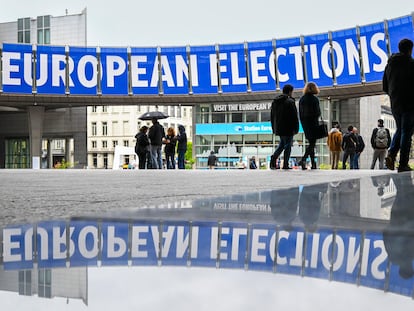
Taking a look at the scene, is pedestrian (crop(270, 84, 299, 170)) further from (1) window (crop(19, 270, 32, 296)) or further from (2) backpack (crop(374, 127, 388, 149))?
(1) window (crop(19, 270, 32, 296))

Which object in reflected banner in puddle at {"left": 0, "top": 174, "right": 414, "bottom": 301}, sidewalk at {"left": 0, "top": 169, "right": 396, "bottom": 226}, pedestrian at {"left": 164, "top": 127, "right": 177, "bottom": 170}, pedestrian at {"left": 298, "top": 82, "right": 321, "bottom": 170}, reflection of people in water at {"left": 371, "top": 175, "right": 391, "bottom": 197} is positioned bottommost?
sidewalk at {"left": 0, "top": 169, "right": 396, "bottom": 226}

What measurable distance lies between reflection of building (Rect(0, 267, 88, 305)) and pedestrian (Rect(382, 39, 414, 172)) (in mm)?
6964

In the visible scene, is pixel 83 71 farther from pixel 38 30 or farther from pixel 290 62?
pixel 38 30

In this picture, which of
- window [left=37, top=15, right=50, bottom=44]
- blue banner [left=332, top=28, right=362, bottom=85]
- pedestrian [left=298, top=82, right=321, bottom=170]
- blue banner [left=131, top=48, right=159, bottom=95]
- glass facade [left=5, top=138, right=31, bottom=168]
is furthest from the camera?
glass facade [left=5, top=138, right=31, bottom=168]

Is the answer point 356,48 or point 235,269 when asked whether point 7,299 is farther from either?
point 356,48

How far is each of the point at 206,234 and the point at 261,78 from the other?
3330cm

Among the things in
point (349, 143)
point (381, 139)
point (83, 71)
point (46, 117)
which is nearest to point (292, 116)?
point (381, 139)

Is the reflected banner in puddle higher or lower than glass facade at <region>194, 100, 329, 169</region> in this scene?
lower

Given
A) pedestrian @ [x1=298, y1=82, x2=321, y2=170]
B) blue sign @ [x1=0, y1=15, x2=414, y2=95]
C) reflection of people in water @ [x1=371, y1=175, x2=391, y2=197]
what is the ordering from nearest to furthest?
reflection of people in water @ [x1=371, y1=175, x2=391, y2=197], pedestrian @ [x1=298, y1=82, x2=321, y2=170], blue sign @ [x1=0, y1=15, x2=414, y2=95]

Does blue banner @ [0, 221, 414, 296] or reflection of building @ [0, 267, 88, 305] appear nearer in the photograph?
reflection of building @ [0, 267, 88, 305]

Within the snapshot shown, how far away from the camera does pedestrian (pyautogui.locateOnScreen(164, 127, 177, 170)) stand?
18.4 m

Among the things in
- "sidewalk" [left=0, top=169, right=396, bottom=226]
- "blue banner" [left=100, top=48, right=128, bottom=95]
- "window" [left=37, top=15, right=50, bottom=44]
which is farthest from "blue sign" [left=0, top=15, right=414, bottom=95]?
"sidewalk" [left=0, top=169, right=396, bottom=226]

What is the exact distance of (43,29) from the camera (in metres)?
48.4

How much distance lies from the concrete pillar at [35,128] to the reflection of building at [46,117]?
3475 mm
